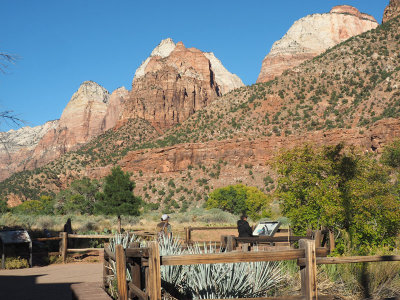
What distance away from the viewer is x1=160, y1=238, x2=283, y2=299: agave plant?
5.37 metres

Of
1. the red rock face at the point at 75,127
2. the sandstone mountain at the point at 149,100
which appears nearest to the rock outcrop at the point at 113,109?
the sandstone mountain at the point at 149,100

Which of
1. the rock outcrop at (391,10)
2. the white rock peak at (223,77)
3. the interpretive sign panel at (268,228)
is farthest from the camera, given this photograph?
the white rock peak at (223,77)

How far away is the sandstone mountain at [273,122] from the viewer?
5400 cm

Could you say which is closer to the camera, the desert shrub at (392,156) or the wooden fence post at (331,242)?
the wooden fence post at (331,242)

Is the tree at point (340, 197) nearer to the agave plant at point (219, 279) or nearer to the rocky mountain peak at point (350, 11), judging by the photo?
the agave plant at point (219, 279)

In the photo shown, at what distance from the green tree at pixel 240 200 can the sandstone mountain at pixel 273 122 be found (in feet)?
18.1

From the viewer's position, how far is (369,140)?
48594 millimetres

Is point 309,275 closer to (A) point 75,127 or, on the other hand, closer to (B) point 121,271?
(B) point 121,271

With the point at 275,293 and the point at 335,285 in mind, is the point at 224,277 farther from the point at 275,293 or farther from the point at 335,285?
the point at 335,285

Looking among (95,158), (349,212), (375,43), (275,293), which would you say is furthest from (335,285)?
(95,158)

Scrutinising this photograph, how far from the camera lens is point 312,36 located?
115 meters

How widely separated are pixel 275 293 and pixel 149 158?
61.5m

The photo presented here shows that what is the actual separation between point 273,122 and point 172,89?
49.9 meters

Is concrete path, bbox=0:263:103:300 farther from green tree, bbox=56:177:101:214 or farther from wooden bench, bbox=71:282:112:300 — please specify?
green tree, bbox=56:177:101:214
